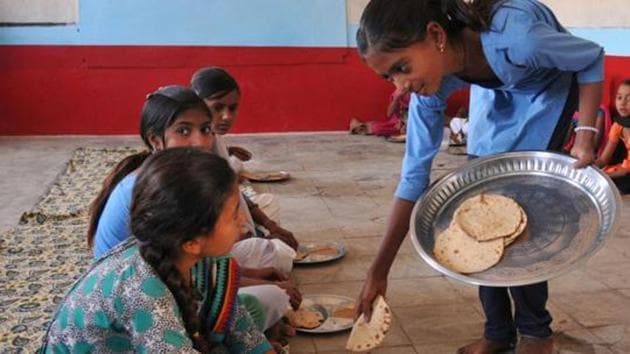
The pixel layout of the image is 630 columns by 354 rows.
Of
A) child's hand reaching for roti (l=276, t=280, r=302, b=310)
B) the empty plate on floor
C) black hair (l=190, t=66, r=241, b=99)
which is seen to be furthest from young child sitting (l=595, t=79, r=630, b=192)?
child's hand reaching for roti (l=276, t=280, r=302, b=310)

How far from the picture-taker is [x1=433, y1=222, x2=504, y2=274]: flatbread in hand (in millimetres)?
1547

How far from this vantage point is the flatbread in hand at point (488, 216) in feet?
5.19

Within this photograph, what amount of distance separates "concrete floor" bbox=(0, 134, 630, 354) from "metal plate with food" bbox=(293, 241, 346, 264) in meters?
0.04

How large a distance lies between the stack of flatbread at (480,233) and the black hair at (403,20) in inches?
15.9

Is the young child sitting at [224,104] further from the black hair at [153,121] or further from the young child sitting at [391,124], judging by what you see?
the young child sitting at [391,124]

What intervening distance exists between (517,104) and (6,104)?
5.97 m

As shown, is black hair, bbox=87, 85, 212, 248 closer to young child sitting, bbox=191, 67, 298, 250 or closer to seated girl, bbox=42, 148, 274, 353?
seated girl, bbox=42, 148, 274, 353

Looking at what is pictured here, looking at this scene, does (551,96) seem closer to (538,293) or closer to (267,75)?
(538,293)

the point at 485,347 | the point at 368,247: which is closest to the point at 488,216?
the point at 485,347

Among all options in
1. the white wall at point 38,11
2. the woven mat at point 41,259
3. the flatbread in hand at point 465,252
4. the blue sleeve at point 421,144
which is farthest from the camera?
the white wall at point 38,11

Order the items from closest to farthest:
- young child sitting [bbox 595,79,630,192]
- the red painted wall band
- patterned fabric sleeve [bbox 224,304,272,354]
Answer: patterned fabric sleeve [bbox 224,304,272,354] < young child sitting [bbox 595,79,630,192] < the red painted wall band

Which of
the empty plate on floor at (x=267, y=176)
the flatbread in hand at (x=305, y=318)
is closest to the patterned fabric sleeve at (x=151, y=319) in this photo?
the flatbread in hand at (x=305, y=318)

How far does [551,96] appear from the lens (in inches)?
69.0

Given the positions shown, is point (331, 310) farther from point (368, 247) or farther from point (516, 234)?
point (516, 234)
